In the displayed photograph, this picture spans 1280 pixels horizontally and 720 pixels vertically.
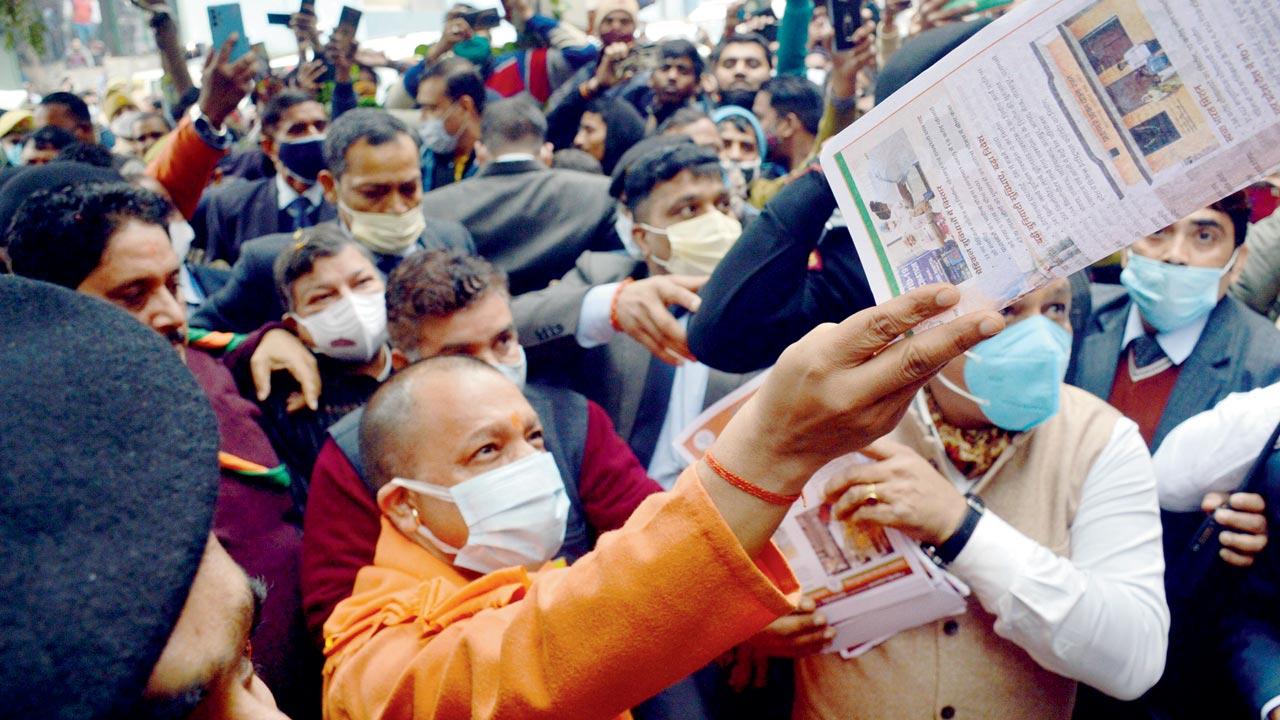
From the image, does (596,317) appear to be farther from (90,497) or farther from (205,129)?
(90,497)

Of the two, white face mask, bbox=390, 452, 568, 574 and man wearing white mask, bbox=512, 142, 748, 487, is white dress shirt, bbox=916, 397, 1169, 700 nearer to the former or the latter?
white face mask, bbox=390, 452, 568, 574

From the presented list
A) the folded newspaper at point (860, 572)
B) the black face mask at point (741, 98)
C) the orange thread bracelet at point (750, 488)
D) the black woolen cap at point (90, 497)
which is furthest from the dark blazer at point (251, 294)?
the black face mask at point (741, 98)

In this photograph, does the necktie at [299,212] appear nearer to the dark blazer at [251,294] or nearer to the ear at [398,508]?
the dark blazer at [251,294]

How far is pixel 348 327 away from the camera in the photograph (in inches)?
109

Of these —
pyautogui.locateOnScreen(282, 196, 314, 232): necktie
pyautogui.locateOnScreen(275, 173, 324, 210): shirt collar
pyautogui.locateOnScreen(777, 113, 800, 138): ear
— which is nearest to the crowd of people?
pyautogui.locateOnScreen(282, 196, 314, 232): necktie

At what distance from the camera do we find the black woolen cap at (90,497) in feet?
1.90

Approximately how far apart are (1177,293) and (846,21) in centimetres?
159

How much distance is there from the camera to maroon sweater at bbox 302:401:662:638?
2.08 metres

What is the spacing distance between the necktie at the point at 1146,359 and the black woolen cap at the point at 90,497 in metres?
2.95

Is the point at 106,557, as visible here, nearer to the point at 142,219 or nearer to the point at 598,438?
the point at 598,438

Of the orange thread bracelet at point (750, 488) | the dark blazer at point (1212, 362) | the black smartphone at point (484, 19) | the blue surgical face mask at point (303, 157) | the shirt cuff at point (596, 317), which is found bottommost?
the dark blazer at point (1212, 362)

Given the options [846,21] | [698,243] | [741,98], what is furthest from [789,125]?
[698,243]

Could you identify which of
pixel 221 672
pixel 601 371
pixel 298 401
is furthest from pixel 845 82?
pixel 221 672

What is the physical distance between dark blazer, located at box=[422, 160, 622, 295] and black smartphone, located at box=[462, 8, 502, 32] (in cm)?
348
